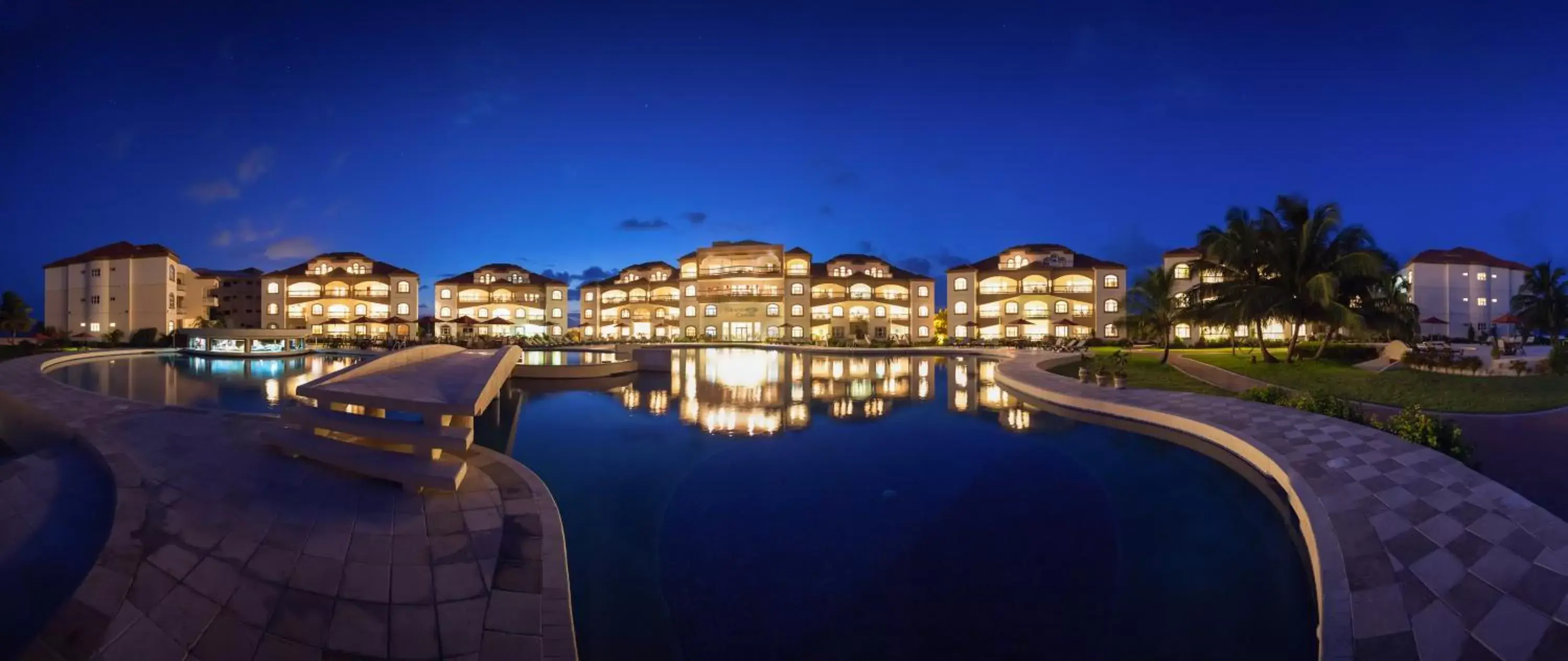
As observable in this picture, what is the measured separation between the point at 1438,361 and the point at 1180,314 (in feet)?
24.3

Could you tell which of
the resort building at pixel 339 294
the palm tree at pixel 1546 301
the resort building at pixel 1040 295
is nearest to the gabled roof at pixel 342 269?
the resort building at pixel 339 294

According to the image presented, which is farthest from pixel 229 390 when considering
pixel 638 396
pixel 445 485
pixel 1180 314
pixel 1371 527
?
pixel 1180 314

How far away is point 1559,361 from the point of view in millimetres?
13766

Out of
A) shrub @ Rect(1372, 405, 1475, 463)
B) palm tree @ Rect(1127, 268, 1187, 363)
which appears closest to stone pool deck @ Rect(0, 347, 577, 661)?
shrub @ Rect(1372, 405, 1475, 463)

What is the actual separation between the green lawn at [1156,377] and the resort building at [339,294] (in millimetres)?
55822

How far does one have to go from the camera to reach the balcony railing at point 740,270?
184ft

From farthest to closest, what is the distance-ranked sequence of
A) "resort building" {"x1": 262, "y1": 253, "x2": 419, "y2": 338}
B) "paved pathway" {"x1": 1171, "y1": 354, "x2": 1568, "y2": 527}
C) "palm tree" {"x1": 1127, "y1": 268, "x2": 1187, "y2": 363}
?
"resort building" {"x1": 262, "y1": 253, "x2": 419, "y2": 338} → "palm tree" {"x1": 1127, "y1": 268, "x2": 1187, "y2": 363} → "paved pathway" {"x1": 1171, "y1": 354, "x2": 1568, "y2": 527}

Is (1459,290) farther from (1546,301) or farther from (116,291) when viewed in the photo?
(116,291)

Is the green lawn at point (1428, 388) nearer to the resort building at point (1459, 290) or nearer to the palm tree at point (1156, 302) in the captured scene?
the palm tree at point (1156, 302)

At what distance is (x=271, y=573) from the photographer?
3.50 meters

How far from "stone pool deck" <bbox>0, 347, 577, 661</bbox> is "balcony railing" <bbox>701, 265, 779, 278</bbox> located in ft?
167

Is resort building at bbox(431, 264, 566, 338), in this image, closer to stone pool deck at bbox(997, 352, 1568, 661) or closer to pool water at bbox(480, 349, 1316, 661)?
pool water at bbox(480, 349, 1316, 661)

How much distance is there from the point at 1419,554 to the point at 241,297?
75.5 metres

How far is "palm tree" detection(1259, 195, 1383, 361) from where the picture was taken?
714 inches
